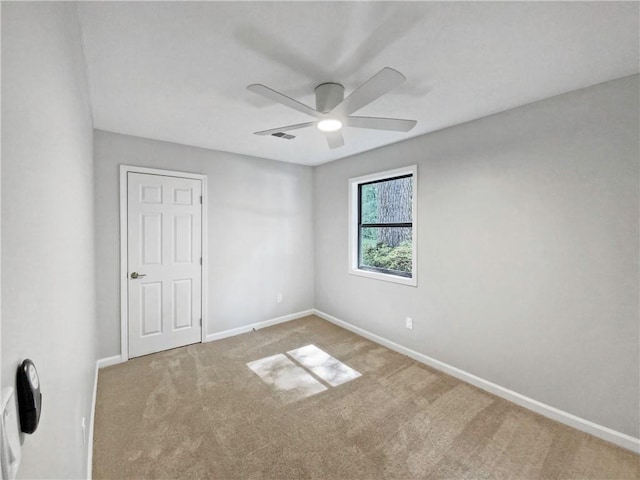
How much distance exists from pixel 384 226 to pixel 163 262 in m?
2.70

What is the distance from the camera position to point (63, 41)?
1.00m

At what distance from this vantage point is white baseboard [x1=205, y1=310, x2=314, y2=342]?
3712mm

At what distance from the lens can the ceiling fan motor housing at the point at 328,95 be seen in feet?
6.50

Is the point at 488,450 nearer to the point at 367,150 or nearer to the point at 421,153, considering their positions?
the point at 421,153

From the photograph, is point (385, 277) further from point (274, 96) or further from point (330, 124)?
point (274, 96)

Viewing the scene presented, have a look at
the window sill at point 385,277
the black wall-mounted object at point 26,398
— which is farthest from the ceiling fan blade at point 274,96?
the window sill at point 385,277

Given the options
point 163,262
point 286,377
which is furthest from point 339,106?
point 163,262

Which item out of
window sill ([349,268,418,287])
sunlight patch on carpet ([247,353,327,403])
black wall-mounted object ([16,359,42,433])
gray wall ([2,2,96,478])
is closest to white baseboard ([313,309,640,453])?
window sill ([349,268,418,287])

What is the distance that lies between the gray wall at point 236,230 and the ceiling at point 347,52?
816 mm

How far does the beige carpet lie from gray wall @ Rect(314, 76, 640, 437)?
342 mm

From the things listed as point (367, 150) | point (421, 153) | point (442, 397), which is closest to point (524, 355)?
point (442, 397)

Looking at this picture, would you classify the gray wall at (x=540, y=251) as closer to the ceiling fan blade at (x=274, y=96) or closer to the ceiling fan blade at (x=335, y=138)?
the ceiling fan blade at (x=335, y=138)

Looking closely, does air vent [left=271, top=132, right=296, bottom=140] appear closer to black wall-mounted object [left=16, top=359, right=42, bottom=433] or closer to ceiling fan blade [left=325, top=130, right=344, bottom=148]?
ceiling fan blade [left=325, top=130, right=344, bottom=148]

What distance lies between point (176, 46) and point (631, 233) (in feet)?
10.1
